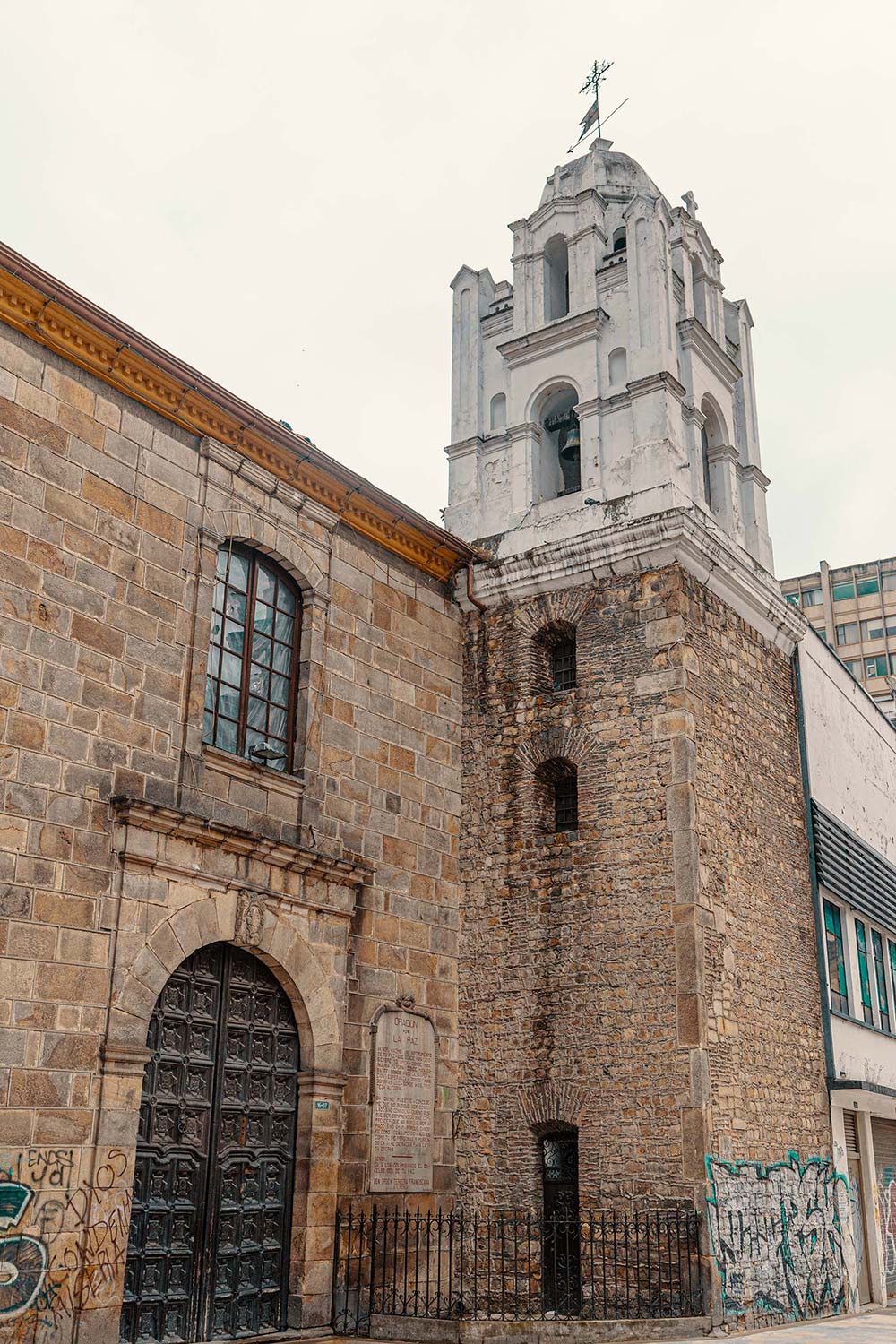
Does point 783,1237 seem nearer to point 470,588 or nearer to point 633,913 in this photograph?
point 633,913

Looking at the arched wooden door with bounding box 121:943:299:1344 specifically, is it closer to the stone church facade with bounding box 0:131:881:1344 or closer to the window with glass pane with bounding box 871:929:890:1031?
the stone church facade with bounding box 0:131:881:1344

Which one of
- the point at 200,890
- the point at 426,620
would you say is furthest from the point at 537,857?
the point at 200,890

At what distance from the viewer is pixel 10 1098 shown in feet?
31.0

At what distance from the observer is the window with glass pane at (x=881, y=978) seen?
18.1 metres

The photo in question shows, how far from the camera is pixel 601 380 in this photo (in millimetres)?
16281

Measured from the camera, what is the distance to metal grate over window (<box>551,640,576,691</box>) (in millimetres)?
15195

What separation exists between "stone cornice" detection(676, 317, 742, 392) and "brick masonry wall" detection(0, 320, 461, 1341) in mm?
5217

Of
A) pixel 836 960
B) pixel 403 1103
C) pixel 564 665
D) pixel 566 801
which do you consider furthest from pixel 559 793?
pixel 836 960

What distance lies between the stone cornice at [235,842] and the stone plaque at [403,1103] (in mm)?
1653

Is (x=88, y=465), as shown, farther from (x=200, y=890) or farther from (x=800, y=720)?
(x=800, y=720)

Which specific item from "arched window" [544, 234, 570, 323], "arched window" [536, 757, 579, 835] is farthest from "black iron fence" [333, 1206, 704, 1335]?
"arched window" [544, 234, 570, 323]

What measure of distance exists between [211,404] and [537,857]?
19.4 ft

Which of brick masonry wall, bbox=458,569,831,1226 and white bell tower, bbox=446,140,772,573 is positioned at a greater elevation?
white bell tower, bbox=446,140,772,573

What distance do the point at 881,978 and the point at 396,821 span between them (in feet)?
28.0
